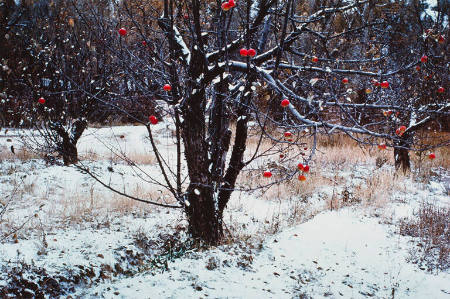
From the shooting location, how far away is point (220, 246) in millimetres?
3602

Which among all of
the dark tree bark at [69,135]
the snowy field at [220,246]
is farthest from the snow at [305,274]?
the dark tree bark at [69,135]

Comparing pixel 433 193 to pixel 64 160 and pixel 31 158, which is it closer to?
pixel 64 160

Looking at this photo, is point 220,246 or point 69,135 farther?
point 69,135

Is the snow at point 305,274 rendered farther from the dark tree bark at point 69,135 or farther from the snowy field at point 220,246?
the dark tree bark at point 69,135

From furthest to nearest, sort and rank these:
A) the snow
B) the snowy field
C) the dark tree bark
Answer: the dark tree bark < the snowy field < the snow

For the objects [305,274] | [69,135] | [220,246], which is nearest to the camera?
[305,274]

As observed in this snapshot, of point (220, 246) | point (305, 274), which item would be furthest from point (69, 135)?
point (305, 274)

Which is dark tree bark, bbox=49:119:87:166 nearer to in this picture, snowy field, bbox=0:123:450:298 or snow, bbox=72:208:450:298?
snowy field, bbox=0:123:450:298

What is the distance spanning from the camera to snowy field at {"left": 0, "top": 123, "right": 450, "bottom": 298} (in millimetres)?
2959

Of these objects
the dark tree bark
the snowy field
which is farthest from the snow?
the dark tree bark

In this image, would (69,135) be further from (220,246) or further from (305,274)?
(305,274)

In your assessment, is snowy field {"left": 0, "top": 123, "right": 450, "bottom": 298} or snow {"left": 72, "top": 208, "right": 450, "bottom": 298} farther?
snowy field {"left": 0, "top": 123, "right": 450, "bottom": 298}

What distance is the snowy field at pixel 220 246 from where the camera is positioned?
2959 millimetres

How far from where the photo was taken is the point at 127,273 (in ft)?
11.2
